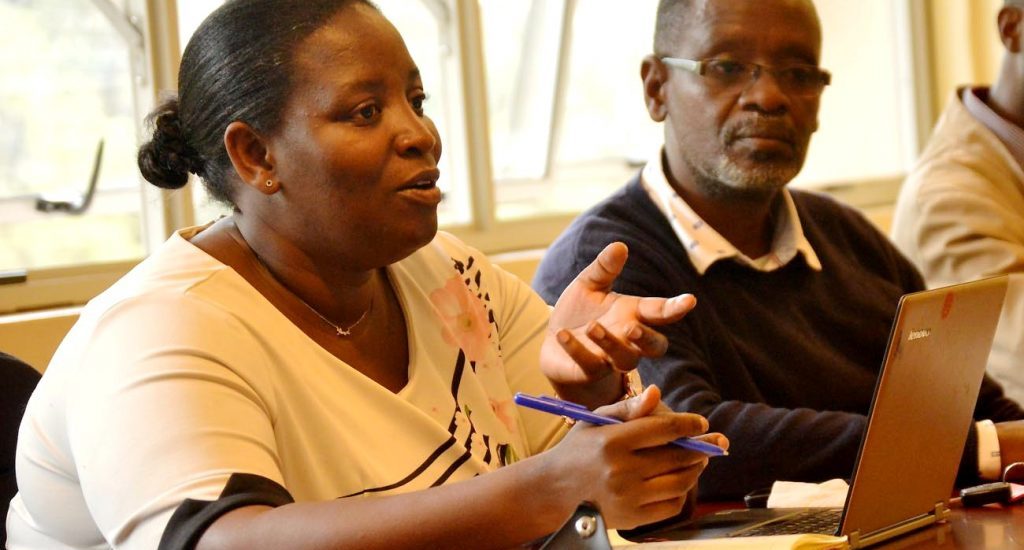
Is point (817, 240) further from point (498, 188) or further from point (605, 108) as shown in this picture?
point (605, 108)

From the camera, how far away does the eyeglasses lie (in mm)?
2387

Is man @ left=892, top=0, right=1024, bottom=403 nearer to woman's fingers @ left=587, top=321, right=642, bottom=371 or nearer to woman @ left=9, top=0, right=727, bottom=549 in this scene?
woman @ left=9, top=0, right=727, bottom=549

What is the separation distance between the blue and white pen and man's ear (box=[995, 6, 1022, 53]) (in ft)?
7.67

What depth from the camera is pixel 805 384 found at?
227 centimetres

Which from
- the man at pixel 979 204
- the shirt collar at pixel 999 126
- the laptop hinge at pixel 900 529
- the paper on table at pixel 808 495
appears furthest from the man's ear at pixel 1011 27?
the laptop hinge at pixel 900 529

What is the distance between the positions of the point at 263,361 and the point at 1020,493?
0.96 m

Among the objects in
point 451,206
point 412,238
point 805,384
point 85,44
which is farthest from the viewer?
point 451,206

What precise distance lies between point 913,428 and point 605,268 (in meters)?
0.38

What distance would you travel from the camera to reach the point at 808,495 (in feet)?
5.51

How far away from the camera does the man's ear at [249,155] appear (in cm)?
164

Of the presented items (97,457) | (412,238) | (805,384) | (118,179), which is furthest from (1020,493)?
(118,179)

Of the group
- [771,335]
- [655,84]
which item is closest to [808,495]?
[771,335]

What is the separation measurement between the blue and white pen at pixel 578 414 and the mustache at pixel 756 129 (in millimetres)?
1182

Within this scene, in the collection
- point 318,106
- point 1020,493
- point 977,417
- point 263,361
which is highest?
point 318,106
